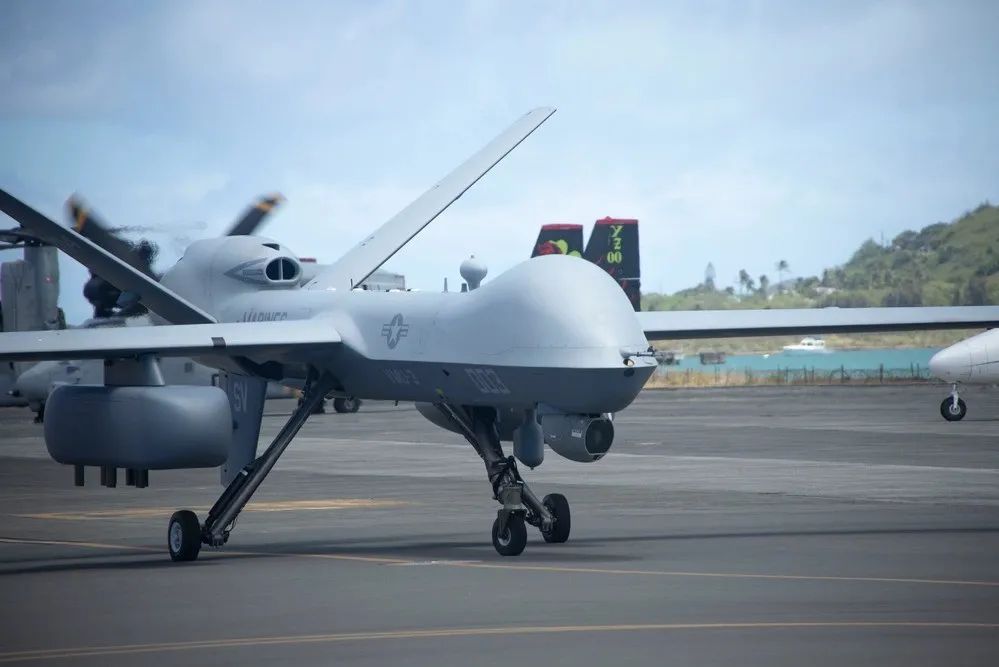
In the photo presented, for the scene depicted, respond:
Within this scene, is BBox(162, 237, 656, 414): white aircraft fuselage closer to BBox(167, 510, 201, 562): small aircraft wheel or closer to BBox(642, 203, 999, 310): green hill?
BBox(167, 510, 201, 562): small aircraft wheel

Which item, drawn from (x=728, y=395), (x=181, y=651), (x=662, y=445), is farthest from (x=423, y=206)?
(x=728, y=395)

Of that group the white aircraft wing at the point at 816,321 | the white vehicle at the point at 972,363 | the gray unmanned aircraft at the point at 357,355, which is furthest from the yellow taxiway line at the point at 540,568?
the white vehicle at the point at 972,363

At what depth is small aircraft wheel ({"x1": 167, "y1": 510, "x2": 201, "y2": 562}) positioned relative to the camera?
19.2 meters

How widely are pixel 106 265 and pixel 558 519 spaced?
6655mm

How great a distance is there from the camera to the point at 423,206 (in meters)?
24.0

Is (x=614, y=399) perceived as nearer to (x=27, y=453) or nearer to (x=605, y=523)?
(x=605, y=523)

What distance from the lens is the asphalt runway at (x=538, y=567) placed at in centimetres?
1257

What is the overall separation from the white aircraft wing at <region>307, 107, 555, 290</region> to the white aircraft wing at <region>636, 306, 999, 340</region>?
426cm

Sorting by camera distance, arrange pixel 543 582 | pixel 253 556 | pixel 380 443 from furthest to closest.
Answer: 1. pixel 380 443
2. pixel 253 556
3. pixel 543 582

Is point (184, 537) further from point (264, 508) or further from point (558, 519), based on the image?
point (264, 508)

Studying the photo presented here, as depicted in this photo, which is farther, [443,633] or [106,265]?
[106,265]

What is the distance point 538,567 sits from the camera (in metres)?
17.8

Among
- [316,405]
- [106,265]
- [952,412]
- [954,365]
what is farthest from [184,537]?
[954,365]

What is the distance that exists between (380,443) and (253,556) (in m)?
23.5
